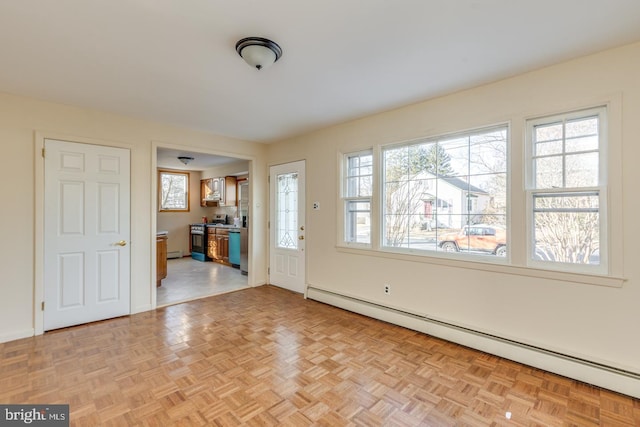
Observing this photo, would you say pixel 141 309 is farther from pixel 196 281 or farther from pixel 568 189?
pixel 568 189

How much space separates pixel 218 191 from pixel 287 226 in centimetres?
388

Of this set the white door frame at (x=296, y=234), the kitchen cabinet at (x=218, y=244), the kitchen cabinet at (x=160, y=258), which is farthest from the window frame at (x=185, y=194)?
the white door frame at (x=296, y=234)

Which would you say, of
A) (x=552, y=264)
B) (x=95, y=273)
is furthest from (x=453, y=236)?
(x=95, y=273)

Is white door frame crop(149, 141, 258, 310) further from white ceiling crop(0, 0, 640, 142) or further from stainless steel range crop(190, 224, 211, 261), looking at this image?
stainless steel range crop(190, 224, 211, 261)

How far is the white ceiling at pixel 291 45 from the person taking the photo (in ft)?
5.78

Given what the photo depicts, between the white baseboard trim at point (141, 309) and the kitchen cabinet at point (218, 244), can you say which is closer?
the white baseboard trim at point (141, 309)

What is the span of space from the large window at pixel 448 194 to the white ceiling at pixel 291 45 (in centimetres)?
58

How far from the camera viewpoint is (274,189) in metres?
5.18

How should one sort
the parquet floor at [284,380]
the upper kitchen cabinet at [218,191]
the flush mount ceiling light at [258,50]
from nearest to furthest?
the parquet floor at [284,380] < the flush mount ceiling light at [258,50] < the upper kitchen cabinet at [218,191]

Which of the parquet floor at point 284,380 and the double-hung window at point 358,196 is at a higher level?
the double-hung window at point 358,196

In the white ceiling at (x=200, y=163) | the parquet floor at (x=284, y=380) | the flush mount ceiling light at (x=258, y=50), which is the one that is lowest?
the parquet floor at (x=284, y=380)

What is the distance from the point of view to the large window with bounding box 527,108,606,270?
2295 mm

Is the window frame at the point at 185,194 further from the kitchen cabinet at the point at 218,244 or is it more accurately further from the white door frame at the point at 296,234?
the white door frame at the point at 296,234

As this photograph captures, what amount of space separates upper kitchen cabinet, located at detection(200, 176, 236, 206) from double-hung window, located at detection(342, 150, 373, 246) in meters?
4.56
